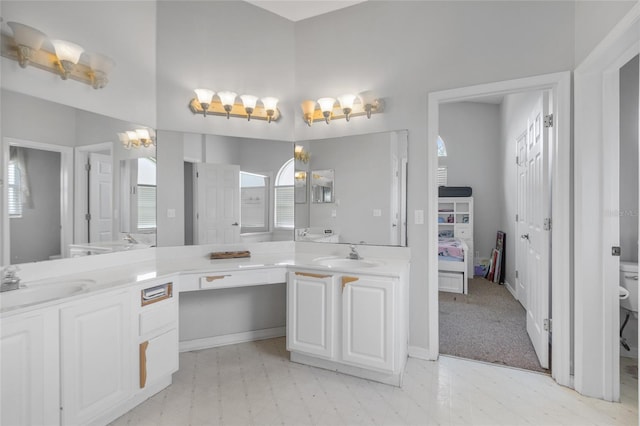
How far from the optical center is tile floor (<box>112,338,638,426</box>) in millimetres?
1851

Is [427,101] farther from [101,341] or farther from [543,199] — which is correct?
[101,341]

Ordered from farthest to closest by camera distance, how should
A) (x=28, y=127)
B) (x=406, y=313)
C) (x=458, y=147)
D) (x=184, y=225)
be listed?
(x=458, y=147) < (x=184, y=225) < (x=406, y=313) < (x=28, y=127)

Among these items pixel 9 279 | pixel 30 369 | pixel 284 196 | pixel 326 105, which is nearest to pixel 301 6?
pixel 326 105

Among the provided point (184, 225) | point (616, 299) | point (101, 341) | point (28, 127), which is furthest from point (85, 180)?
point (616, 299)

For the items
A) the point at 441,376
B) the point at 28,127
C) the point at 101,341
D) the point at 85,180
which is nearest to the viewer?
the point at 101,341

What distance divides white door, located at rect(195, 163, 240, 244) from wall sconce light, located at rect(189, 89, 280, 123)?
467 millimetres

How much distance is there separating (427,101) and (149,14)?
2.30 meters

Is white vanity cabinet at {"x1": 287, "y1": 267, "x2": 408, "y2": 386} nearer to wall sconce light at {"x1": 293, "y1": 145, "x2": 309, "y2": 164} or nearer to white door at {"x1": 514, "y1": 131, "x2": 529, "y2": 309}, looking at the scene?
wall sconce light at {"x1": 293, "y1": 145, "x2": 309, "y2": 164}

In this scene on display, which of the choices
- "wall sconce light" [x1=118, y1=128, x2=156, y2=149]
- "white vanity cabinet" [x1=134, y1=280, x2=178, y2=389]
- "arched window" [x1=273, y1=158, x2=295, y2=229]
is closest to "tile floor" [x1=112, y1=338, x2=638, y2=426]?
"white vanity cabinet" [x1=134, y1=280, x2=178, y2=389]

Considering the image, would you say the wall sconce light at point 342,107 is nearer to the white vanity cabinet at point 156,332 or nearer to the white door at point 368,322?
the white door at point 368,322

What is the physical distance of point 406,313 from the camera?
248cm

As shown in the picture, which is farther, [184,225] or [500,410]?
[184,225]

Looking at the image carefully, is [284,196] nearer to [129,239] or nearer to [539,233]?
[129,239]

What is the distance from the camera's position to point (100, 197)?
2266mm
